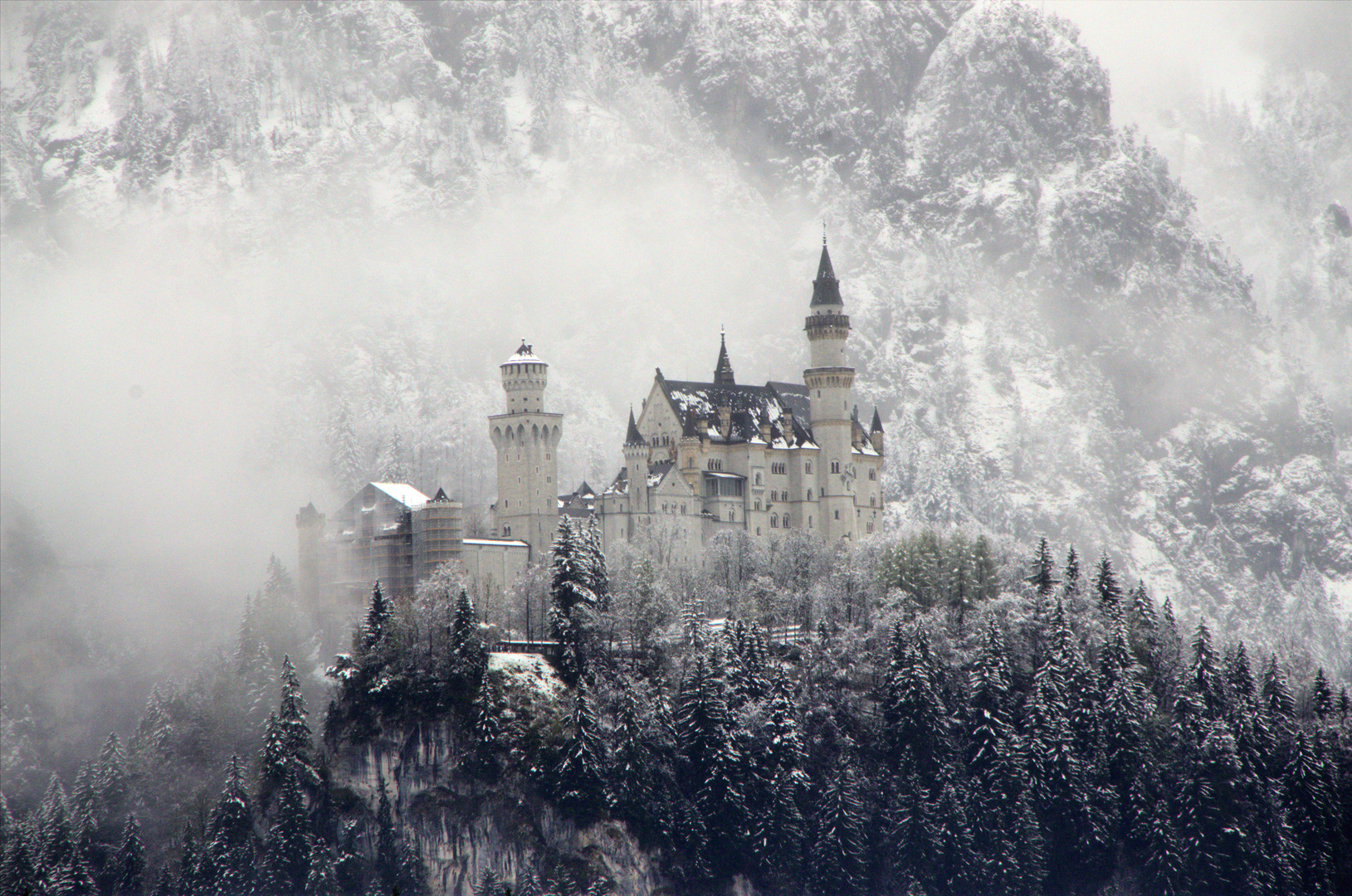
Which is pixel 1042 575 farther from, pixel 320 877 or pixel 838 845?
pixel 320 877

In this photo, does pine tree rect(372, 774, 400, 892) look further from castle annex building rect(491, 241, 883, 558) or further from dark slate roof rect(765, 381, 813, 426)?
dark slate roof rect(765, 381, 813, 426)

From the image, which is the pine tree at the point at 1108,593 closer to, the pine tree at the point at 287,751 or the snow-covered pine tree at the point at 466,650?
the snow-covered pine tree at the point at 466,650

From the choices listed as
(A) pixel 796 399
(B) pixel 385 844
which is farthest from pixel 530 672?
(A) pixel 796 399

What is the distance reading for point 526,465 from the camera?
14825cm

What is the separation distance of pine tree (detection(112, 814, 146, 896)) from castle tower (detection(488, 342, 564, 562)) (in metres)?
37.6

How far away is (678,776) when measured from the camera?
424 feet

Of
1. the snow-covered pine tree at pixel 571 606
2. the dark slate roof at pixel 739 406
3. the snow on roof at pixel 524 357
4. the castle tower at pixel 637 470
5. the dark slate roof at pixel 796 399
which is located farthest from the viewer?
the dark slate roof at pixel 796 399

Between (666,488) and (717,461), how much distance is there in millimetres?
8196

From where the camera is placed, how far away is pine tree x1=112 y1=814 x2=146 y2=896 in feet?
424

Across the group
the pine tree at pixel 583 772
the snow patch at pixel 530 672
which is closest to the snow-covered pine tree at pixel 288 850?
the snow patch at pixel 530 672

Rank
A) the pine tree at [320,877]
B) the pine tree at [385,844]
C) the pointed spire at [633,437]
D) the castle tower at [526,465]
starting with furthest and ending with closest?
the pointed spire at [633,437] → the castle tower at [526,465] → the pine tree at [385,844] → the pine tree at [320,877]

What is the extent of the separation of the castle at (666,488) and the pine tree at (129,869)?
27953mm

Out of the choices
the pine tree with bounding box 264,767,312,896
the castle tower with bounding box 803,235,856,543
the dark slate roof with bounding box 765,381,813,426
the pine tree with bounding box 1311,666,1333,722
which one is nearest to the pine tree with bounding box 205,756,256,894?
the pine tree with bounding box 264,767,312,896

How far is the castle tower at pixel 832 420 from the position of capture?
541ft
